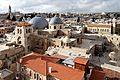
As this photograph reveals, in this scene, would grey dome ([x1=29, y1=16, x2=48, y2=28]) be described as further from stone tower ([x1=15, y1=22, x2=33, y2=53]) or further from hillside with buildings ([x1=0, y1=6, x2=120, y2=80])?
stone tower ([x1=15, y1=22, x2=33, y2=53])

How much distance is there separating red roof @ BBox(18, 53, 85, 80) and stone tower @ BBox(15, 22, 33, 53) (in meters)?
8.63

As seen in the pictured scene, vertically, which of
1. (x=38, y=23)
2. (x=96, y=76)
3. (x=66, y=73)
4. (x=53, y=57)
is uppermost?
(x=38, y=23)

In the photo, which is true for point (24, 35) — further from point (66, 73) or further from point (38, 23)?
point (66, 73)

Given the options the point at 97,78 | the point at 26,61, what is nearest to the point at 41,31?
the point at 26,61

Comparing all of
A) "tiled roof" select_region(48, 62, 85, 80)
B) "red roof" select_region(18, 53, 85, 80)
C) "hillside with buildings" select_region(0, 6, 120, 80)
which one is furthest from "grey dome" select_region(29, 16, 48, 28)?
"tiled roof" select_region(48, 62, 85, 80)

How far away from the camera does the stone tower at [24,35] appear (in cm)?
→ 3403

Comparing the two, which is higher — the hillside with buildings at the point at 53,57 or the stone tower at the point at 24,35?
the stone tower at the point at 24,35

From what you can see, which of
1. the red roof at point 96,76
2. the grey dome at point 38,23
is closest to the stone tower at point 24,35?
the grey dome at point 38,23

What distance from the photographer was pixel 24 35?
34062 millimetres

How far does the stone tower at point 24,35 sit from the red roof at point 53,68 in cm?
863

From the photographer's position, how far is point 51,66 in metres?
22.2

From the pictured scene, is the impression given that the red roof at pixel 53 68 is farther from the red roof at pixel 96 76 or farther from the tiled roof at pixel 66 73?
the red roof at pixel 96 76

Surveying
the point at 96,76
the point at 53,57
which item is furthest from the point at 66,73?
the point at 53,57

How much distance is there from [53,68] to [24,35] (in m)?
14.0
